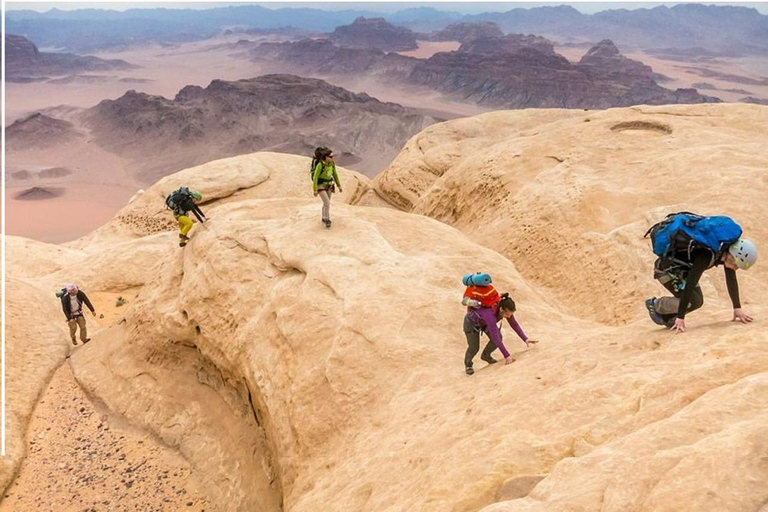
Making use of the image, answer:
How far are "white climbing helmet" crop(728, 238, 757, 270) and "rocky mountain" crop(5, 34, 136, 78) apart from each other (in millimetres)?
173609

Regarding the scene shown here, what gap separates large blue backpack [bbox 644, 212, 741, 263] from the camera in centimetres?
511

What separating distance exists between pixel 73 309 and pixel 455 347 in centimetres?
940

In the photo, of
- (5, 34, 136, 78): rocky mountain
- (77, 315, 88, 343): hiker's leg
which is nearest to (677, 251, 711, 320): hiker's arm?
(77, 315, 88, 343): hiker's leg

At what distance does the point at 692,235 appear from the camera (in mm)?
5191

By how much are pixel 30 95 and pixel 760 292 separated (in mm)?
157883

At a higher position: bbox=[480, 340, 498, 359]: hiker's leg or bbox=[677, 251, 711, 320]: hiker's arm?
bbox=[677, 251, 711, 320]: hiker's arm

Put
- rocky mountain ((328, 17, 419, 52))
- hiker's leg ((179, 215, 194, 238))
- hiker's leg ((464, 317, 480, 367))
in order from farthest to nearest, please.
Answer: rocky mountain ((328, 17, 419, 52)) < hiker's leg ((179, 215, 194, 238)) < hiker's leg ((464, 317, 480, 367))

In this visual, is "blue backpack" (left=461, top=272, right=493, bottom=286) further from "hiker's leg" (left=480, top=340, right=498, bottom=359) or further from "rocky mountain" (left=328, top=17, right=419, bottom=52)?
"rocky mountain" (left=328, top=17, right=419, bottom=52)

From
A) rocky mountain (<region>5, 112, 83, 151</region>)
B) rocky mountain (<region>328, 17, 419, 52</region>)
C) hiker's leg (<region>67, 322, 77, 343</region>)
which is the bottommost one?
rocky mountain (<region>5, 112, 83, 151</region>)

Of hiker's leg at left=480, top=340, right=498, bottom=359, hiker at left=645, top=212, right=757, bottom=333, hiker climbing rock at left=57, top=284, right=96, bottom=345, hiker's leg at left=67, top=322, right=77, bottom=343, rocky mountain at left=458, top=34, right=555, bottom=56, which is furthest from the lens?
rocky mountain at left=458, top=34, right=555, bottom=56

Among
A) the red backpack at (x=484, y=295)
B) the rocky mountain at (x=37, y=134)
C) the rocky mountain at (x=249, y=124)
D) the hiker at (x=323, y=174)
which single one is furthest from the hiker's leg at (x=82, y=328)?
the rocky mountain at (x=37, y=134)

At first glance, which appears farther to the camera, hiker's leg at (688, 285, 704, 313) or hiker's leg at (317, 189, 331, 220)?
hiker's leg at (317, 189, 331, 220)

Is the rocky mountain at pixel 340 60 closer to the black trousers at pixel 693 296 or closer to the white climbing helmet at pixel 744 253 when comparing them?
the black trousers at pixel 693 296

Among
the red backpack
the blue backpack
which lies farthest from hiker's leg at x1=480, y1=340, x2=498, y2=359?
the blue backpack
